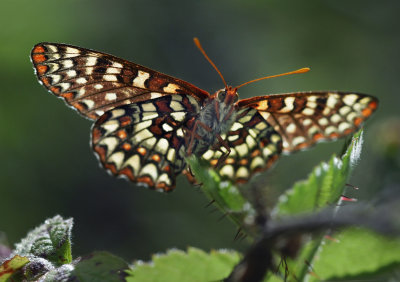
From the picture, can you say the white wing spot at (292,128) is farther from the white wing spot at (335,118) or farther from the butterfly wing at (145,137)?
the butterfly wing at (145,137)

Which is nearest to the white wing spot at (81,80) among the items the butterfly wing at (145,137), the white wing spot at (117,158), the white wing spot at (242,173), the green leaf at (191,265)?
the butterfly wing at (145,137)

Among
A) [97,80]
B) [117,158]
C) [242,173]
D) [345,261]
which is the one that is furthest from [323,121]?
[345,261]

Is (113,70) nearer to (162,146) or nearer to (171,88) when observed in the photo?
(171,88)

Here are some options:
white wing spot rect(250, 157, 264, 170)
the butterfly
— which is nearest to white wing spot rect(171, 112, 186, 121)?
the butterfly

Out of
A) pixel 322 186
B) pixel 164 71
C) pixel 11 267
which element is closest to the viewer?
pixel 11 267

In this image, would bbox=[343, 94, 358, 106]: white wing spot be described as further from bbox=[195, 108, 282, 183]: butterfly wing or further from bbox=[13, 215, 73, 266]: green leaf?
bbox=[13, 215, 73, 266]: green leaf

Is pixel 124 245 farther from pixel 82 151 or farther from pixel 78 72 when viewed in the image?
pixel 78 72
